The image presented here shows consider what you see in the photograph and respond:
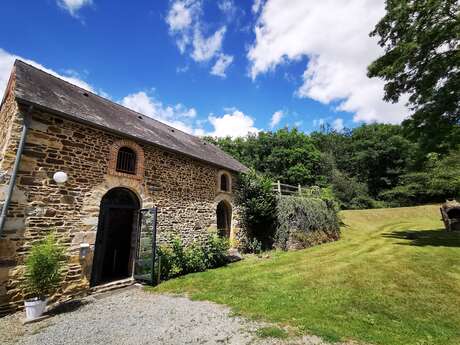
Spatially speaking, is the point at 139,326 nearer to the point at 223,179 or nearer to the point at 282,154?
the point at 223,179

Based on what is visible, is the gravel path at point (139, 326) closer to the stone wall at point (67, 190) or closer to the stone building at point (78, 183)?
the stone wall at point (67, 190)

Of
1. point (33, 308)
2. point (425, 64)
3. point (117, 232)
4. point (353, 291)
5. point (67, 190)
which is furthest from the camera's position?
point (425, 64)

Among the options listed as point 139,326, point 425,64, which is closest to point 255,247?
point 139,326

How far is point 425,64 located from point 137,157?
525 inches

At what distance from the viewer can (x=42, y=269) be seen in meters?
5.47

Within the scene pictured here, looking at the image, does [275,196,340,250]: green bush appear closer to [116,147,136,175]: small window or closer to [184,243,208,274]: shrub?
[184,243,208,274]: shrub

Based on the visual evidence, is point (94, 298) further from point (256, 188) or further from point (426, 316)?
point (256, 188)

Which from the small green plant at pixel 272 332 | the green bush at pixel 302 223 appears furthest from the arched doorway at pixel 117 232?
the green bush at pixel 302 223

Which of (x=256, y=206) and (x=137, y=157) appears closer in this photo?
(x=137, y=157)

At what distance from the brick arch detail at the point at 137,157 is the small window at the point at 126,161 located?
112mm

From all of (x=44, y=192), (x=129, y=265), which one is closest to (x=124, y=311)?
(x=129, y=265)

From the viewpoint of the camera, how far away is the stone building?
5929mm

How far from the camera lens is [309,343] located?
152 inches

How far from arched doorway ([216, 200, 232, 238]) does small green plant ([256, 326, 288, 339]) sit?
27.6ft
